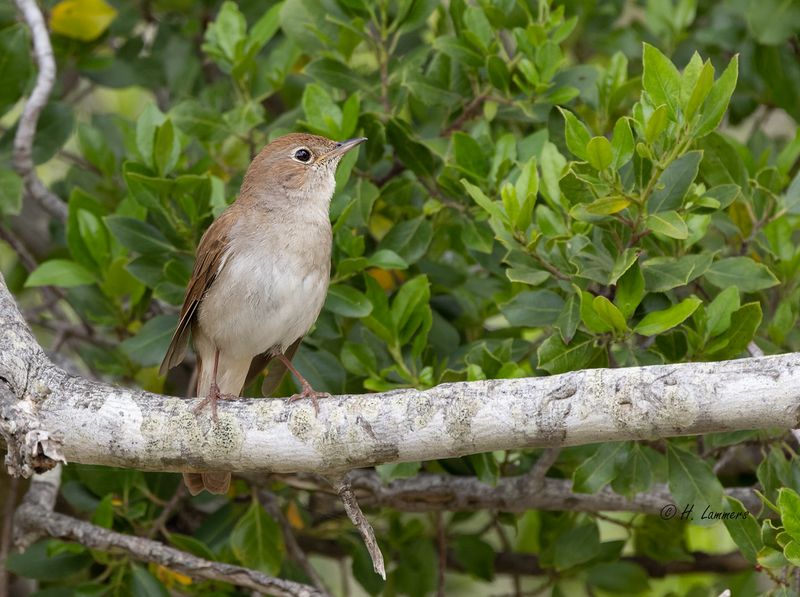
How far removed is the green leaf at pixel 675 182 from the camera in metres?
3.71

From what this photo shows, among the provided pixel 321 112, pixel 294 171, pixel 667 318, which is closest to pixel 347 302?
pixel 294 171

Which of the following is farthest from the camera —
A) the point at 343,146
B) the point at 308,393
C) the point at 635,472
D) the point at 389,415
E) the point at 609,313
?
the point at 343,146

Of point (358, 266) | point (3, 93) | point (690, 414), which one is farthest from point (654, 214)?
point (3, 93)

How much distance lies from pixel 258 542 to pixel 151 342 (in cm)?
96

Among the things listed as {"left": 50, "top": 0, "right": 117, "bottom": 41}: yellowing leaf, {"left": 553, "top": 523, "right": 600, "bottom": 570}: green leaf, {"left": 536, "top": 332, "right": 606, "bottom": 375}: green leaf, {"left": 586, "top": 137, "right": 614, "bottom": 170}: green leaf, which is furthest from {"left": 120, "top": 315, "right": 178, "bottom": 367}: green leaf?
{"left": 586, "top": 137, "right": 614, "bottom": 170}: green leaf

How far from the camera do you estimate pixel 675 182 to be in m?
3.73

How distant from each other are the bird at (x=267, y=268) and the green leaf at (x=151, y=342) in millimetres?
75

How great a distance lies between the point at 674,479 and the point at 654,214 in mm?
993

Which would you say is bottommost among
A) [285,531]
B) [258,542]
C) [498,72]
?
[285,531]

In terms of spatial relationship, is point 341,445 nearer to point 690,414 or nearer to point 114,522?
point 690,414

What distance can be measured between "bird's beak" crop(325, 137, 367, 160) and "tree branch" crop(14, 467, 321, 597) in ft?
5.61

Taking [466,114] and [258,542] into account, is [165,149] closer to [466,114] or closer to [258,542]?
[466,114]

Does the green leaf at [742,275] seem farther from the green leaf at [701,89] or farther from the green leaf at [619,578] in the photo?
the green leaf at [619,578]

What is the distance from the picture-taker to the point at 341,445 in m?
3.22
